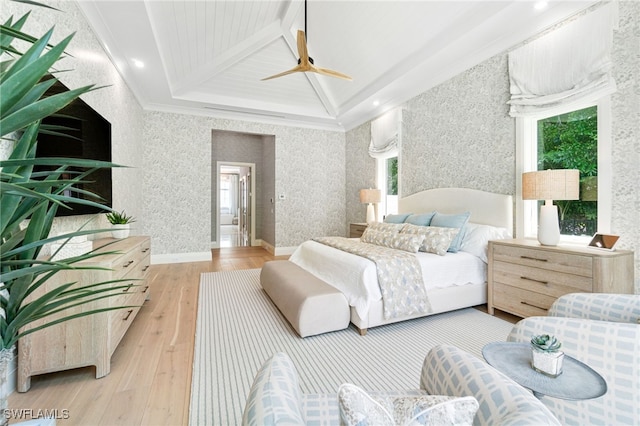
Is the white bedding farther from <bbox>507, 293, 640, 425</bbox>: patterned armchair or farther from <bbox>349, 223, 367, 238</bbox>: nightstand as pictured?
<bbox>349, 223, 367, 238</bbox>: nightstand

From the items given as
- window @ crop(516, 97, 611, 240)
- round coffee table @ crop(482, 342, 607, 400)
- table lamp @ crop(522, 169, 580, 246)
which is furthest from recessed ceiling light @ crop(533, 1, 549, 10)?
round coffee table @ crop(482, 342, 607, 400)

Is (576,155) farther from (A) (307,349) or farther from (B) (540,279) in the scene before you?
(A) (307,349)

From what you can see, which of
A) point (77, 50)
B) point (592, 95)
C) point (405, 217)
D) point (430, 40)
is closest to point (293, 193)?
point (405, 217)

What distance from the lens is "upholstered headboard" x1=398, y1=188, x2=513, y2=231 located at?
10.6ft

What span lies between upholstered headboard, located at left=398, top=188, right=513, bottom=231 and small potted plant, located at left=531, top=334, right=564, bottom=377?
2.55 m

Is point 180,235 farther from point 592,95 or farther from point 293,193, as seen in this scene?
point 592,95

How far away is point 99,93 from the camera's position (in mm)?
3084

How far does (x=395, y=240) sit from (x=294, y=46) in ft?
10.7

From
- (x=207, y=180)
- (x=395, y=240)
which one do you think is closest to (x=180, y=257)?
(x=207, y=180)

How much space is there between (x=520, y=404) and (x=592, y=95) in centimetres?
296

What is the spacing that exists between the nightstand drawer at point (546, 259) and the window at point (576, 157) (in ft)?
1.72

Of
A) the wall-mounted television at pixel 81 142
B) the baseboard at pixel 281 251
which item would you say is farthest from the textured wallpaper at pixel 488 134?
the wall-mounted television at pixel 81 142

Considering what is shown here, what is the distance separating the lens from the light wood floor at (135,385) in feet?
5.15

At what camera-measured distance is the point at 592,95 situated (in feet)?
8.21
